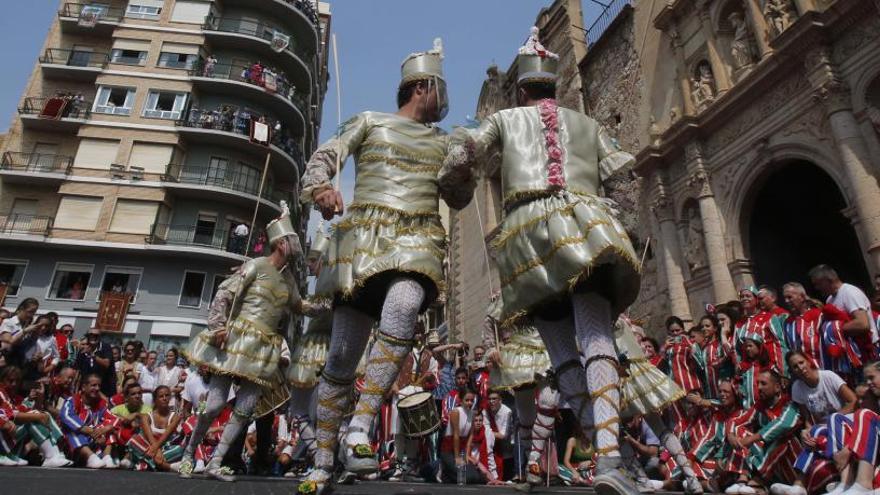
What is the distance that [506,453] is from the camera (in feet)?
25.2

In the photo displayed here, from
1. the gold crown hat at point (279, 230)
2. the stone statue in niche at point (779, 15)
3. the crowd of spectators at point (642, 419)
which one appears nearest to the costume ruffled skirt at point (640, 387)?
the crowd of spectators at point (642, 419)

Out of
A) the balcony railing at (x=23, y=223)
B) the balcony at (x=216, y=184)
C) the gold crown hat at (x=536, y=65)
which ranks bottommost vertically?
the gold crown hat at (x=536, y=65)

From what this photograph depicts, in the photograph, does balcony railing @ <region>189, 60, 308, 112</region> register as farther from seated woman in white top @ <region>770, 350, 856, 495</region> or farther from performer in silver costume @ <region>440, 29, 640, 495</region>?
seated woman in white top @ <region>770, 350, 856, 495</region>

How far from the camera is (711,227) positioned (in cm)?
1188

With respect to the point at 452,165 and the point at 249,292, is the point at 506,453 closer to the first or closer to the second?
the point at 249,292

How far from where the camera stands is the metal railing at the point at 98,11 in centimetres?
2659

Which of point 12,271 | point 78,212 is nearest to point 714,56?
point 78,212

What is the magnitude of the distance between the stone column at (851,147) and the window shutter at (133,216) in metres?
24.3

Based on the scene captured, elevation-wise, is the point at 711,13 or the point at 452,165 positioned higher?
the point at 711,13

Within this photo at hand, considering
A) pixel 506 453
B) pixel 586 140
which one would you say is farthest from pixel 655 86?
pixel 586 140

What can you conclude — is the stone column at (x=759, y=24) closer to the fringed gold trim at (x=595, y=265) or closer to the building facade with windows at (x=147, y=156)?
the fringed gold trim at (x=595, y=265)

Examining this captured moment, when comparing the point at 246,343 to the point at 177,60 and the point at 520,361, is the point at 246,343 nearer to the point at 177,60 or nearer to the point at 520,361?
the point at 520,361

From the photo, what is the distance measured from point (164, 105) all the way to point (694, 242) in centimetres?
2457

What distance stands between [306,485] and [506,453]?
5.77m
